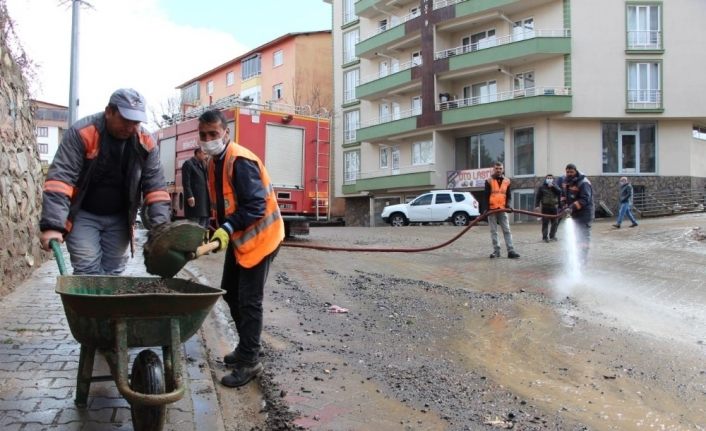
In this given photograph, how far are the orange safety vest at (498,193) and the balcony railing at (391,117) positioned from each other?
73.3ft

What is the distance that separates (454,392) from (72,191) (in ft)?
9.46

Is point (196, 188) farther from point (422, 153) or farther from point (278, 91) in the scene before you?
point (278, 91)

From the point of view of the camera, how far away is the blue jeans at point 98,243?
3893mm

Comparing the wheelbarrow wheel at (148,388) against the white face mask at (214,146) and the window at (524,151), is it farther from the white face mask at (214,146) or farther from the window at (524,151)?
the window at (524,151)

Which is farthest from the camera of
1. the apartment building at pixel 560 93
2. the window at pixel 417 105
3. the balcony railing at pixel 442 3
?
the window at pixel 417 105

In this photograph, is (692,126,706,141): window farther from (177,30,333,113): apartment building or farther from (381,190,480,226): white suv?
(177,30,333,113): apartment building

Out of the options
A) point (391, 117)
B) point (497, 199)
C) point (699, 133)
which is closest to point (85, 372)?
point (497, 199)

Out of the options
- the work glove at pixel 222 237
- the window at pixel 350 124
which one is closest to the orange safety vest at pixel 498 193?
the work glove at pixel 222 237

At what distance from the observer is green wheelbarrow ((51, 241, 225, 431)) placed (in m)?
2.71

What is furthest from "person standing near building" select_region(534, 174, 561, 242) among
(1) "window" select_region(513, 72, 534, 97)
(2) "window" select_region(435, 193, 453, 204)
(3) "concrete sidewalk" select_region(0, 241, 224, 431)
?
(1) "window" select_region(513, 72, 534, 97)

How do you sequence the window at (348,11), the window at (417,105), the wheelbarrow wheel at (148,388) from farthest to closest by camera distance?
the window at (348,11)
the window at (417,105)
the wheelbarrow wheel at (148,388)

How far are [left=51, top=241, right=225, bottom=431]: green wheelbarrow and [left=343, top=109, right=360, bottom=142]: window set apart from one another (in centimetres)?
3587

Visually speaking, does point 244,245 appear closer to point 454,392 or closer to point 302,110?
point 454,392

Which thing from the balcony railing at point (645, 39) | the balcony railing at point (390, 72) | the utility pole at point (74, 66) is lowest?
the utility pole at point (74, 66)
